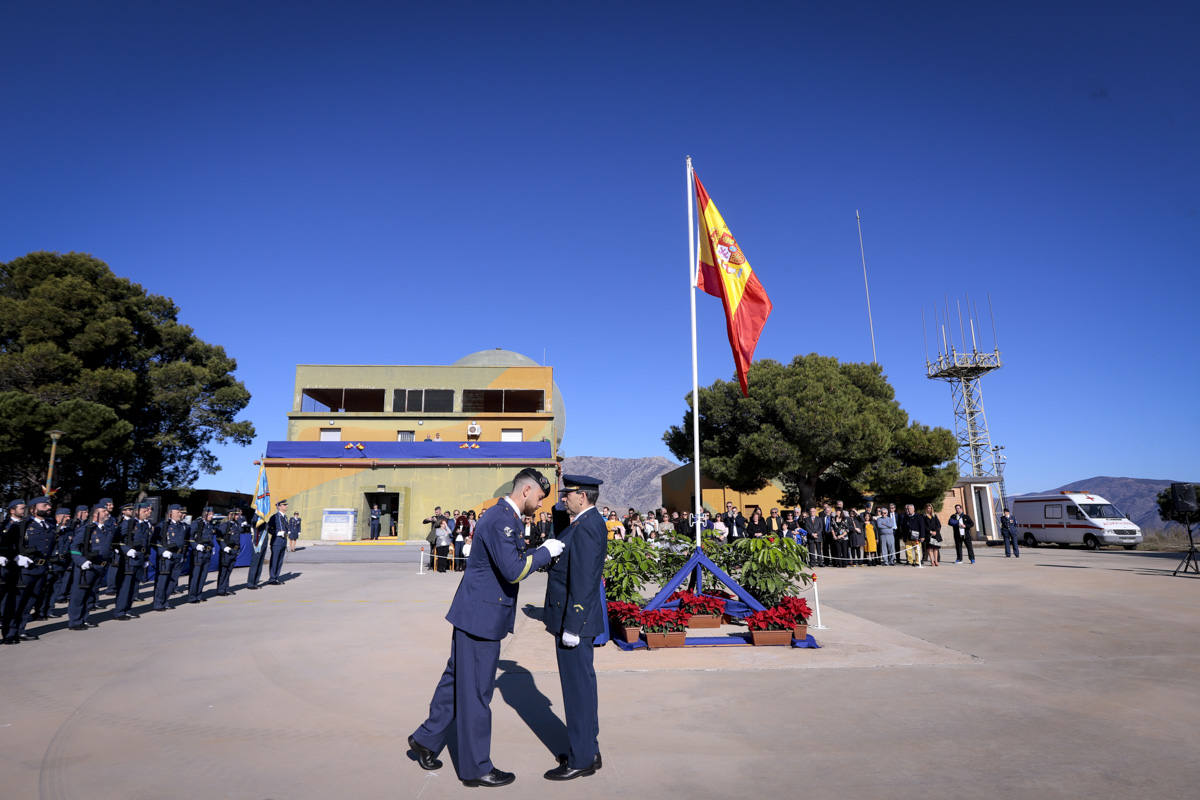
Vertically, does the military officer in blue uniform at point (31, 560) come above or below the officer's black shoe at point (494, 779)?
above

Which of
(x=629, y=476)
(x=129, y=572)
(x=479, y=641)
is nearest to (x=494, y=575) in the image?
(x=479, y=641)

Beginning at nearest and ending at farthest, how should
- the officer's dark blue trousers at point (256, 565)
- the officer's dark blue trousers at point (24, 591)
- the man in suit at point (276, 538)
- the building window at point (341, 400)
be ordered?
the officer's dark blue trousers at point (24, 591) < the officer's dark blue trousers at point (256, 565) < the man in suit at point (276, 538) < the building window at point (341, 400)

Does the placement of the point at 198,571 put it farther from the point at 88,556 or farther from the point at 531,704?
the point at 531,704

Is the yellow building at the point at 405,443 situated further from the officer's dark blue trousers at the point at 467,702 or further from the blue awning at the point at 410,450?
the officer's dark blue trousers at the point at 467,702

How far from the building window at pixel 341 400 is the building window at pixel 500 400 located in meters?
5.45

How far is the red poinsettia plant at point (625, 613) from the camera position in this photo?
7.66 meters

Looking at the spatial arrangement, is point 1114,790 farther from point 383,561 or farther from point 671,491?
point 671,491

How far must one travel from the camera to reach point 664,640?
7.52 m

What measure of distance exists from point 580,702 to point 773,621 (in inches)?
174

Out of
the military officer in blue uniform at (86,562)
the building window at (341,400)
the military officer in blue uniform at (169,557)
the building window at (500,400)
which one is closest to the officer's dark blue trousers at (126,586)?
the military officer in blue uniform at (86,562)

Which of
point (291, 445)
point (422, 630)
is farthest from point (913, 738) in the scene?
point (291, 445)

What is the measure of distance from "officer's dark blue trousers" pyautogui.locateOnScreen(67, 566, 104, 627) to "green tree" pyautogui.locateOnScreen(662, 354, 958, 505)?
2589cm

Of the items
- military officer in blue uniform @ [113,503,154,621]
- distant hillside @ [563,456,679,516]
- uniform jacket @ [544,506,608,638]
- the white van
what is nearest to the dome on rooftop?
the white van

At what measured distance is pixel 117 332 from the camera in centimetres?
3044
